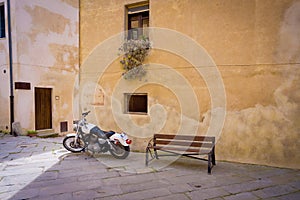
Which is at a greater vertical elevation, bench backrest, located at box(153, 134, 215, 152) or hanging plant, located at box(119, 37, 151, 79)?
hanging plant, located at box(119, 37, 151, 79)

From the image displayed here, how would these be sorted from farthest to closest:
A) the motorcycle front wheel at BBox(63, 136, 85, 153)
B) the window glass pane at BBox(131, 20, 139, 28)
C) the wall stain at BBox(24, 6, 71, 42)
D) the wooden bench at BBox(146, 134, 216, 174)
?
the wall stain at BBox(24, 6, 71, 42), the window glass pane at BBox(131, 20, 139, 28), the motorcycle front wheel at BBox(63, 136, 85, 153), the wooden bench at BBox(146, 134, 216, 174)

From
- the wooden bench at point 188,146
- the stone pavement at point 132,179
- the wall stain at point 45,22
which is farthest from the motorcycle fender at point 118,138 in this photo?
the wall stain at point 45,22

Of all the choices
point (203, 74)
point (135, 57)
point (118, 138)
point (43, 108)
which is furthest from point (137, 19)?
point (43, 108)

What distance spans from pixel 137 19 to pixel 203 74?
257 cm

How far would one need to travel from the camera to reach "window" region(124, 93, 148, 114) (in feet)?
20.1

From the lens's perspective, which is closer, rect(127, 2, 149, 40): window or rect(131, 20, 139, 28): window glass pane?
rect(127, 2, 149, 40): window

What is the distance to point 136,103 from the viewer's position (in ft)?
20.5

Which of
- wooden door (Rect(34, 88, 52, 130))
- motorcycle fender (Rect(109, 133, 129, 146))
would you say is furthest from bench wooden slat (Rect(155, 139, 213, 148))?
wooden door (Rect(34, 88, 52, 130))

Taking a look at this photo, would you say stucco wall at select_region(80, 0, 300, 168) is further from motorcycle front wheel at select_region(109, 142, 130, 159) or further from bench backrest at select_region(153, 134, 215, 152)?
motorcycle front wheel at select_region(109, 142, 130, 159)

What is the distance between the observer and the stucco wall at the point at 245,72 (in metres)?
4.54

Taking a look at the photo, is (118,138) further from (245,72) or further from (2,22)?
(2,22)

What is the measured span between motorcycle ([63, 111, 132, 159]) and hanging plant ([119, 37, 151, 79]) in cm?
169

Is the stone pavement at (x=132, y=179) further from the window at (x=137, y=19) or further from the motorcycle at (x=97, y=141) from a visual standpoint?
the window at (x=137, y=19)

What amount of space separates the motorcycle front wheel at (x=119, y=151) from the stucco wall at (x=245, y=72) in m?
1.04
